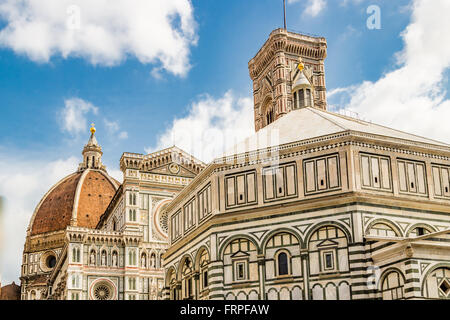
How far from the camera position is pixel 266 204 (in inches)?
1118

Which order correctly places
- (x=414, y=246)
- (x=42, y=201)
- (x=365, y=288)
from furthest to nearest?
(x=42, y=201), (x=365, y=288), (x=414, y=246)

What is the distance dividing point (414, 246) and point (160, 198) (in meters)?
37.6

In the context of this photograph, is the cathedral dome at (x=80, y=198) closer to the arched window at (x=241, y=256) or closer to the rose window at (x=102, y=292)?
the rose window at (x=102, y=292)

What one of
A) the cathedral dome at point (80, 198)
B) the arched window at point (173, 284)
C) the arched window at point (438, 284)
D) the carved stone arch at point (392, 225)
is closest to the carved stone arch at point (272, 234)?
the carved stone arch at point (392, 225)

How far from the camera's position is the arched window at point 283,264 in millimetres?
27094

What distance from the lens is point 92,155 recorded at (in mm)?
104750

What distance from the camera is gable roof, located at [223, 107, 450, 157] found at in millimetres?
29344

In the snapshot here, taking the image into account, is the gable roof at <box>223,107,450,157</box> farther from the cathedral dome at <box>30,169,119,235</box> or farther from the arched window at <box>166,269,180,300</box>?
the cathedral dome at <box>30,169,119,235</box>

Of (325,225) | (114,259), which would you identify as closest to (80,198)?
(114,259)

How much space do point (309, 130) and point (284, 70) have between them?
41.5 m

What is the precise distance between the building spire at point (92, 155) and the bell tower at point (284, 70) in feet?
126

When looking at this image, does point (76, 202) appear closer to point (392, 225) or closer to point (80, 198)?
point (80, 198)
